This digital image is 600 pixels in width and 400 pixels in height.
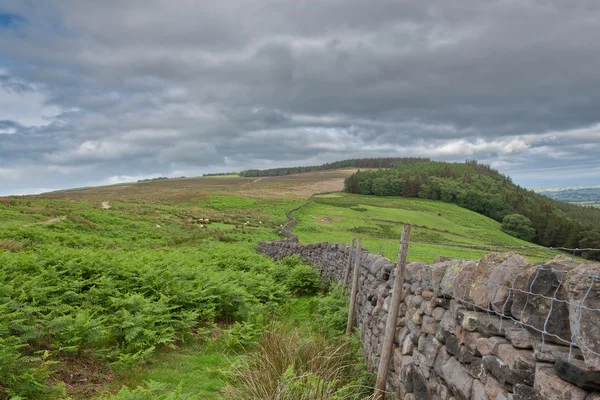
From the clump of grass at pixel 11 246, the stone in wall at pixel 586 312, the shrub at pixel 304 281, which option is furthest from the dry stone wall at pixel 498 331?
the clump of grass at pixel 11 246

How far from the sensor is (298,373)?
5.88 meters

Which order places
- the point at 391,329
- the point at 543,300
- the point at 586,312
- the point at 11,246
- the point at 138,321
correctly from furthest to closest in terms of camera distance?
the point at 11,246
the point at 138,321
the point at 391,329
the point at 543,300
the point at 586,312

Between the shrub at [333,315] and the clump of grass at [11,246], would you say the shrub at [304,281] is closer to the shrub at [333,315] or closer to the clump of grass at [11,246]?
the shrub at [333,315]

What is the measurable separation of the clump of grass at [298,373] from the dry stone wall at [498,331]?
814 mm

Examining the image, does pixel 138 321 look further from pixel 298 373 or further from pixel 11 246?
pixel 11 246

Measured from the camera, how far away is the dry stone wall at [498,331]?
2436 millimetres

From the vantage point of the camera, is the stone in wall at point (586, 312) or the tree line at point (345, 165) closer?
the stone in wall at point (586, 312)

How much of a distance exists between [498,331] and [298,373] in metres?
3.39

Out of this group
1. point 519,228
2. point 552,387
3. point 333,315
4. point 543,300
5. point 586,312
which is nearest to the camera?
point 586,312

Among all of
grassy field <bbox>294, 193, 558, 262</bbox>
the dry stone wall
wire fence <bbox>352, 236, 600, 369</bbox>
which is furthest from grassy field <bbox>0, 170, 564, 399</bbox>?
grassy field <bbox>294, 193, 558, 262</bbox>

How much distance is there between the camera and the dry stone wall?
95.9 inches

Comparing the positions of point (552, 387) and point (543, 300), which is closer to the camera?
point (552, 387)

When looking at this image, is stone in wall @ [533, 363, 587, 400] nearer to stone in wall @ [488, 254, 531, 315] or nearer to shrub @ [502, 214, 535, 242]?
stone in wall @ [488, 254, 531, 315]

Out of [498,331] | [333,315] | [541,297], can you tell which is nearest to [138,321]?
[333,315]
